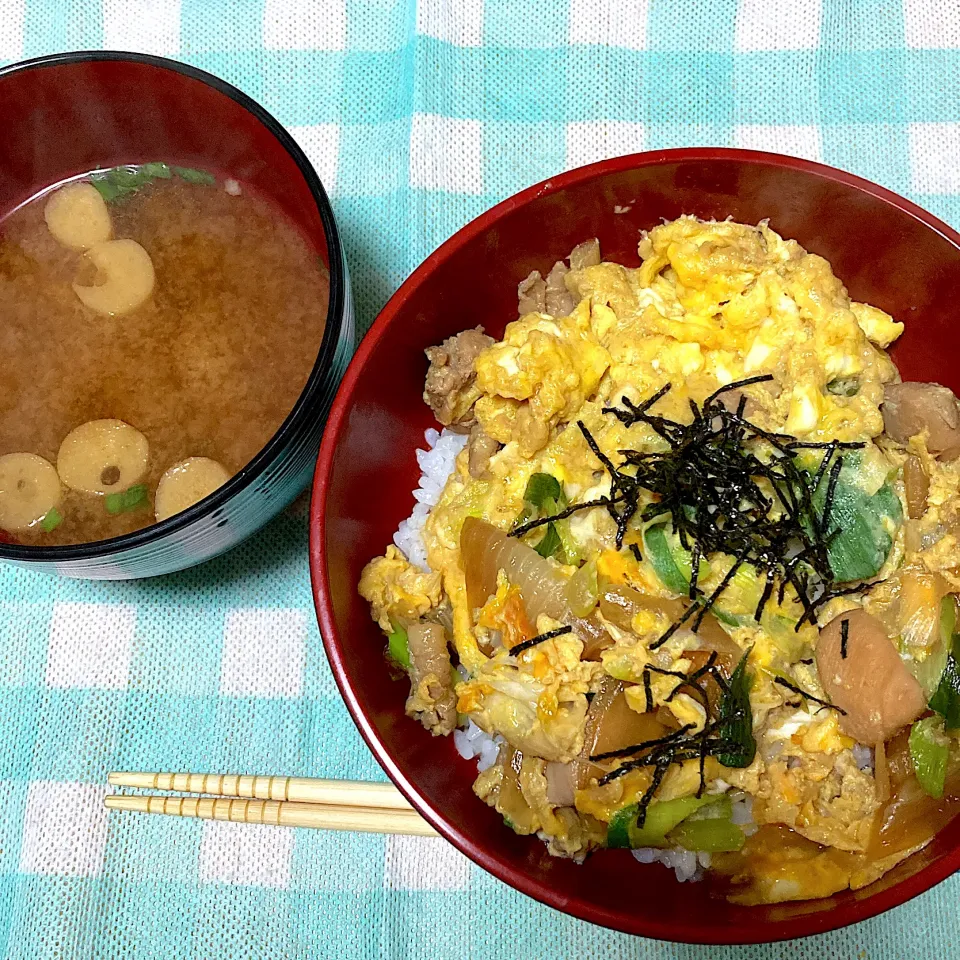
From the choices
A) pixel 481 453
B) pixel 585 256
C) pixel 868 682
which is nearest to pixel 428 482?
pixel 481 453

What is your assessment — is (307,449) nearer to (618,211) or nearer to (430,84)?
(618,211)

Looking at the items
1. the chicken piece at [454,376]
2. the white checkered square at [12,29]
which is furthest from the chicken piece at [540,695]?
the white checkered square at [12,29]

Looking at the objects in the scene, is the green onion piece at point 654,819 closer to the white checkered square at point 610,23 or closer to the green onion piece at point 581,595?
the green onion piece at point 581,595

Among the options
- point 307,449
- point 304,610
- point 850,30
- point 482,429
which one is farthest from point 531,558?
point 850,30

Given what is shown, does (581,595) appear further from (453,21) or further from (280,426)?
(453,21)

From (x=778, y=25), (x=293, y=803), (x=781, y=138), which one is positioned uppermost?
(x=778, y=25)

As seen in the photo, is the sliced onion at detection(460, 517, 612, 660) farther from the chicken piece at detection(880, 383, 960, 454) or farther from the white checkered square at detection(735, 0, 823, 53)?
the white checkered square at detection(735, 0, 823, 53)
